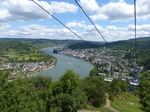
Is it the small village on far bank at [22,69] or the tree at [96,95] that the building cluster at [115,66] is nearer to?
the small village on far bank at [22,69]

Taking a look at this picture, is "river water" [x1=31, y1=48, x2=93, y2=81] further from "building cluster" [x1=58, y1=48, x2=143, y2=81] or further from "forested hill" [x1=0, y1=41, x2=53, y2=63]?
"forested hill" [x1=0, y1=41, x2=53, y2=63]

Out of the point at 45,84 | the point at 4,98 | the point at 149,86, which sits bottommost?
the point at 149,86

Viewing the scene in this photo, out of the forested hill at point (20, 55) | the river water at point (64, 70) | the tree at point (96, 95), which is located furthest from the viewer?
the forested hill at point (20, 55)

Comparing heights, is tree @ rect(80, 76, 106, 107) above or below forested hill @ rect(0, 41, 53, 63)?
above

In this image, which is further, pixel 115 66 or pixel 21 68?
pixel 115 66

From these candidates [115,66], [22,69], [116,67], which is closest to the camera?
[22,69]

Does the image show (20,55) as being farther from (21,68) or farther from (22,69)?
(22,69)

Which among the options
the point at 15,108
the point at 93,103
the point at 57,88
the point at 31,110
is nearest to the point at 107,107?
the point at 93,103

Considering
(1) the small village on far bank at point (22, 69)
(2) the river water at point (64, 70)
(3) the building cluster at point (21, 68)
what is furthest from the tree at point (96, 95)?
(3) the building cluster at point (21, 68)

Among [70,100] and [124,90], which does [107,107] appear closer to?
[70,100]

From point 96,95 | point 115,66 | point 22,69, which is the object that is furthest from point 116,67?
point 96,95

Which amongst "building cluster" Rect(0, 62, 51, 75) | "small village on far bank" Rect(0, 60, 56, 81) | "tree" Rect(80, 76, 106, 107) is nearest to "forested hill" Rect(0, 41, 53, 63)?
"building cluster" Rect(0, 62, 51, 75)
